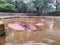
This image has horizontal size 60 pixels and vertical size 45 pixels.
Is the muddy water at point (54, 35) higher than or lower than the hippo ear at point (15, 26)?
lower

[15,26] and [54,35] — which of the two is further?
[15,26]

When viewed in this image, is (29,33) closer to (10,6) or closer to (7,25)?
(7,25)

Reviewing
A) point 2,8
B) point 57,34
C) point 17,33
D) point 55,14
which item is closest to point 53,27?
point 57,34

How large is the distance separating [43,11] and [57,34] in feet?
3.53

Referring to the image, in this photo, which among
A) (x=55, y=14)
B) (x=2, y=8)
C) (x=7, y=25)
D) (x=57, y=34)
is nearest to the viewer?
(x=57, y=34)

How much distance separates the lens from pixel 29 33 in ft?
4.85

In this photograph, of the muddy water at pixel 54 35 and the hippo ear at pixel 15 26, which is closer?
the muddy water at pixel 54 35

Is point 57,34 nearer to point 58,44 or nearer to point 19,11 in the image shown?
point 58,44

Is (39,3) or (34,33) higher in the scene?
(39,3)

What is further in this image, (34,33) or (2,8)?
(2,8)

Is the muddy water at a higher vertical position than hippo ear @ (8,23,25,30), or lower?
lower

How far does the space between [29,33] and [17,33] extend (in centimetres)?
12

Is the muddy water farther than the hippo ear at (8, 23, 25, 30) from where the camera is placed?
No

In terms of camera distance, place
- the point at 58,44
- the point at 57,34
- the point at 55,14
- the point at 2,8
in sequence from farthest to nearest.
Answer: the point at 55,14 → the point at 2,8 → the point at 57,34 → the point at 58,44
